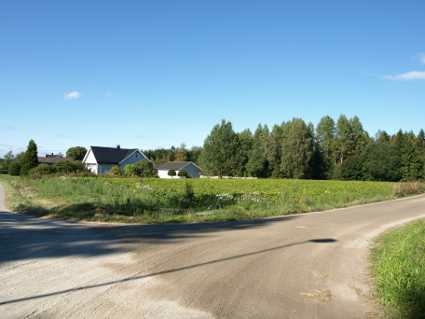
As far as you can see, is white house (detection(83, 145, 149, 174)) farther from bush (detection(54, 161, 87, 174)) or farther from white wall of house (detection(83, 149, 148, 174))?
bush (detection(54, 161, 87, 174))

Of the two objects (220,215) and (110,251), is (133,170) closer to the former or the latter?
(220,215)

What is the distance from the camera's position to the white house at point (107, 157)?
3258 inches

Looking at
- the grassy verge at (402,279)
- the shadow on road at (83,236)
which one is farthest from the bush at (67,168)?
the grassy verge at (402,279)

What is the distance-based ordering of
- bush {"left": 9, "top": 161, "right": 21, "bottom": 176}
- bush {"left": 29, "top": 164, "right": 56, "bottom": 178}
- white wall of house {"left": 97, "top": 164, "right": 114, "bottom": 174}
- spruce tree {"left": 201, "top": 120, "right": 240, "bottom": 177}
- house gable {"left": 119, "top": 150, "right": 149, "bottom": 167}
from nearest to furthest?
bush {"left": 29, "top": 164, "right": 56, "bottom": 178}
bush {"left": 9, "top": 161, "right": 21, "bottom": 176}
white wall of house {"left": 97, "top": 164, "right": 114, "bottom": 174}
house gable {"left": 119, "top": 150, "right": 149, "bottom": 167}
spruce tree {"left": 201, "top": 120, "right": 240, "bottom": 177}

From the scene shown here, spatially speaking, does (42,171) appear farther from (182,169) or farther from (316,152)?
(316,152)

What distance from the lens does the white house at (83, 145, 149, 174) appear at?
8275 cm

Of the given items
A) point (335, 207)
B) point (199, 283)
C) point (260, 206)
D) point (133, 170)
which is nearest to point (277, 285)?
point (199, 283)

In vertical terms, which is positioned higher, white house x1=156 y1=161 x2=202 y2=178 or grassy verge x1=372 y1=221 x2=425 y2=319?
white house x1=156 y1=161 x2=202 y2=178

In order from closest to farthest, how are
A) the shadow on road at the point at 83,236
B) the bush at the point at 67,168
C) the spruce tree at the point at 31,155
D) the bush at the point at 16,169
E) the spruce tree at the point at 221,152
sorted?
the shadow on road at the point at 83,236 < the bush at the point at 67,168 < the spruce tree at the point at 31,155 < the bush at the point at 16,169 < the spruce tree at the point at 221,152

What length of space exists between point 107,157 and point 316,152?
42.6 metres

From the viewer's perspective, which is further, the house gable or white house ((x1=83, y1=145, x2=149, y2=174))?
the house gable

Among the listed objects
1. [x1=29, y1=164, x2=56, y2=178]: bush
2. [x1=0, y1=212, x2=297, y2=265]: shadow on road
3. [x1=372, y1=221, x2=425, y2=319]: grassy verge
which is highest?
[x1=29, y1=164, x2=56, y2=178]: bush

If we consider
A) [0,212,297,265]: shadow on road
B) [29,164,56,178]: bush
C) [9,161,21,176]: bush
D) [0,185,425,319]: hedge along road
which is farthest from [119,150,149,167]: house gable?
[0,185,425,319]: hedge along road

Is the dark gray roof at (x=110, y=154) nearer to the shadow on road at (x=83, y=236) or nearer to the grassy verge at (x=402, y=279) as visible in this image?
the shadow on road at (x=83, y=236)
